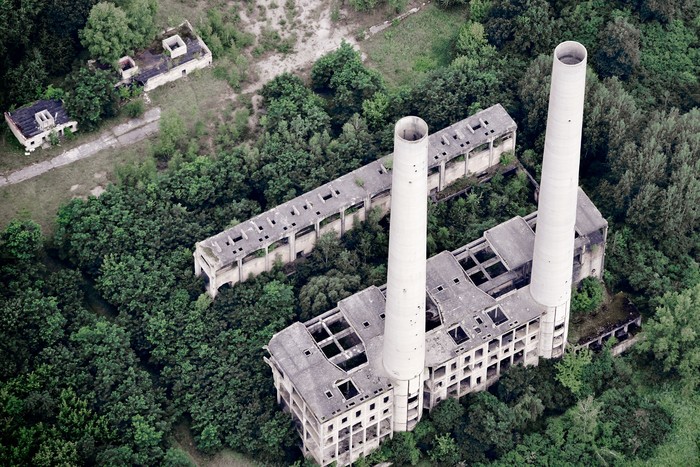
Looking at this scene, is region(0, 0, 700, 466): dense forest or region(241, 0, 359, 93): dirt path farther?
region(241, 0, 359, 93): dirt path

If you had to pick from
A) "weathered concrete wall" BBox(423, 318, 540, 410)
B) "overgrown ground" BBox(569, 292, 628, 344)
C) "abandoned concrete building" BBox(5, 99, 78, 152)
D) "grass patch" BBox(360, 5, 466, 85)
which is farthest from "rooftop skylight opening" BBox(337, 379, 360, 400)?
"abandoned concrete building" BBox(5, 99, 78, 152)

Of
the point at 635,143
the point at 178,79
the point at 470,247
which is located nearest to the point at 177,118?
the point at 178,79

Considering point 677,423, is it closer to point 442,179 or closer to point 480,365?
point 480,365

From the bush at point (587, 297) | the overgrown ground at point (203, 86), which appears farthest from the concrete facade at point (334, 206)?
the bush at point (587, 297)

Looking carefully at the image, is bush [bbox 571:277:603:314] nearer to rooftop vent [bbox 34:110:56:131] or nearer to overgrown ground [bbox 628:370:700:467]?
overgrown ground [bbox 628:370:700:467]

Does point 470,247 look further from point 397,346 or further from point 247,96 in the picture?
point 247,96

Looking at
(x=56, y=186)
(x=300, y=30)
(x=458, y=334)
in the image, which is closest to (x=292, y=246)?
(x=458, y=334)

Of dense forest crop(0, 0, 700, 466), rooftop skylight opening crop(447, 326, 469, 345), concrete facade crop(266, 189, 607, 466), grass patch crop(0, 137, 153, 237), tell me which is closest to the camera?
concrete facade crop(266, 189, 607, 466)
